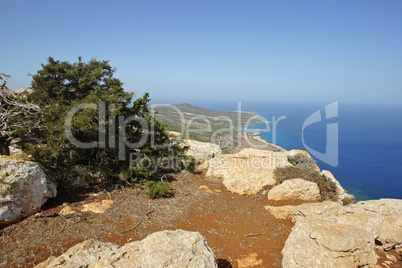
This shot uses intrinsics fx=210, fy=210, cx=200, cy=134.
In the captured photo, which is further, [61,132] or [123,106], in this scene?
[123,106]

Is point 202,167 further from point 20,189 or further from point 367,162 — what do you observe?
point 367,162

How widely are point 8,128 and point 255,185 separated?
966cm

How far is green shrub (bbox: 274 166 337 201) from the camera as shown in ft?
28.8

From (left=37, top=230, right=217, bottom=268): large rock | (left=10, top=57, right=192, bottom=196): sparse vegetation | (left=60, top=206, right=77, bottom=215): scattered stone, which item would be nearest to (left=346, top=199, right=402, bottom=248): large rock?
(left=37, top=230, right=217, bottom=268): large rock

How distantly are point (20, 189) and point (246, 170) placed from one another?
847cm

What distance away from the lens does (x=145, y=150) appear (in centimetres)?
923

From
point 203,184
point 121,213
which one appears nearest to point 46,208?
point 121,213

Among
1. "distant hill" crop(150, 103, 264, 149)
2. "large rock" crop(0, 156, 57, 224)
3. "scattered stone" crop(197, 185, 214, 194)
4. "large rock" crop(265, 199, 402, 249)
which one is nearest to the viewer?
"large rock" crop(0, 156, 57, 224)

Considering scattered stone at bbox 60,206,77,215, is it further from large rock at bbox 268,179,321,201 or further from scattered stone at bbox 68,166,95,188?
large rock at bbox 268,179,321,201

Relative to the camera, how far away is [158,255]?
2.84m

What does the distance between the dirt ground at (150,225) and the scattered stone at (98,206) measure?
6.3 inches

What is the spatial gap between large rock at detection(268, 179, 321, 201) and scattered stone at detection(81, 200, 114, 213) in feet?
20.0

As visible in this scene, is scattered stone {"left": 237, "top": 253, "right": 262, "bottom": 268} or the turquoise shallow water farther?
the turquoise shallow water

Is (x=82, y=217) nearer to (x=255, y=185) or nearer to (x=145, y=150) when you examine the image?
(x=145, y=150)
